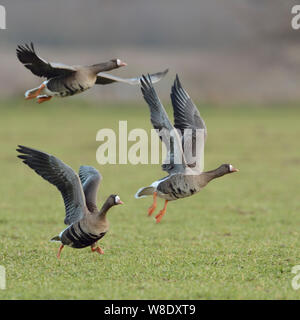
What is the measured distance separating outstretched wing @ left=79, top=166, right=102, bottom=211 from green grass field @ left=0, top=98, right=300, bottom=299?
Answer: 3.88ft

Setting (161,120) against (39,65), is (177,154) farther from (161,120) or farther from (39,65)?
(39,65)

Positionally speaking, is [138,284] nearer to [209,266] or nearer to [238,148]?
[209,266]

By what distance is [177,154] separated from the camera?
27.0 feet

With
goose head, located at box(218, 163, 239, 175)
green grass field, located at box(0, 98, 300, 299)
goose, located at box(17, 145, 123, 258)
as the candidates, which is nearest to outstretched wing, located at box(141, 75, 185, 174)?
goose head, located at box(218, 163, 239, 175)

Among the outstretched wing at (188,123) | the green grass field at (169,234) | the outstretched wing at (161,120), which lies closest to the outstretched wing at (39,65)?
the outstretched wing at (161,120)

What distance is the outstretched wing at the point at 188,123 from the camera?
8.80m

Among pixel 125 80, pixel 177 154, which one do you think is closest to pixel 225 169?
pixel 177 154

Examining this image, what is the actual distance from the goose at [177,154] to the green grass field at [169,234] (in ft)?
4.85

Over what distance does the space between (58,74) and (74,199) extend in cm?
183

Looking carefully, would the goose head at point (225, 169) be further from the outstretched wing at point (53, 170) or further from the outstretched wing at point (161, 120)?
the outstretched wing at point (53, 170)

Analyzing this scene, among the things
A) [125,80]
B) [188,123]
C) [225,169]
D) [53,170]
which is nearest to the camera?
[125,80]

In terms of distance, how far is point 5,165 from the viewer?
27781mm

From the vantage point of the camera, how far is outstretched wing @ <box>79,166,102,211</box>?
372 inches
